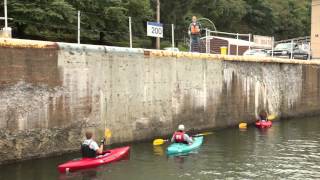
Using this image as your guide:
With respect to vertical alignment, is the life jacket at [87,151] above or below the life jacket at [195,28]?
below

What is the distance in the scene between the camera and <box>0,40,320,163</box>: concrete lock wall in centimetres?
1472

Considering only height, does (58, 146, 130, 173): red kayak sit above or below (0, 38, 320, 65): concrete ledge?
below

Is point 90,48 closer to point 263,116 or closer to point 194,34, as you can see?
point 194,34

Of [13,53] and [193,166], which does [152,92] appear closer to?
[193,166]

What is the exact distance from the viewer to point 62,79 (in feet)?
52.3

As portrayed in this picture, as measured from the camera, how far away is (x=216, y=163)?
15664 mm

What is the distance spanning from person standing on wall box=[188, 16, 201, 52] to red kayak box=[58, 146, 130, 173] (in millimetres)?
8460

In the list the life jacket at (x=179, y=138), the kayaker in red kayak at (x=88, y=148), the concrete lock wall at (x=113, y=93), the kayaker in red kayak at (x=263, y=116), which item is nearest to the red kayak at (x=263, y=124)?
the kayaker in red kayak at (x=263, y=116)

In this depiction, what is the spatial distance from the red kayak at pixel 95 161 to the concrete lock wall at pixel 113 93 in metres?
1.45

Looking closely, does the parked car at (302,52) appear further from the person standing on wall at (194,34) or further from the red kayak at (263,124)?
the person standing on wall at (194,34)

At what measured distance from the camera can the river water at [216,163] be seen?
1388cm

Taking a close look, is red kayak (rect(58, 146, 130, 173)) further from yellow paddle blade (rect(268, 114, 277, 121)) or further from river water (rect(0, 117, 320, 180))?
yellow paddle blade (rect(268, 114, 277, 121))

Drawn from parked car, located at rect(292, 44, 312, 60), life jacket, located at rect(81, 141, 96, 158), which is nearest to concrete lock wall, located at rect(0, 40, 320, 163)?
life jacket, located at rect(81, 141, 96, 158)

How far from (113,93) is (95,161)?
349 cm
